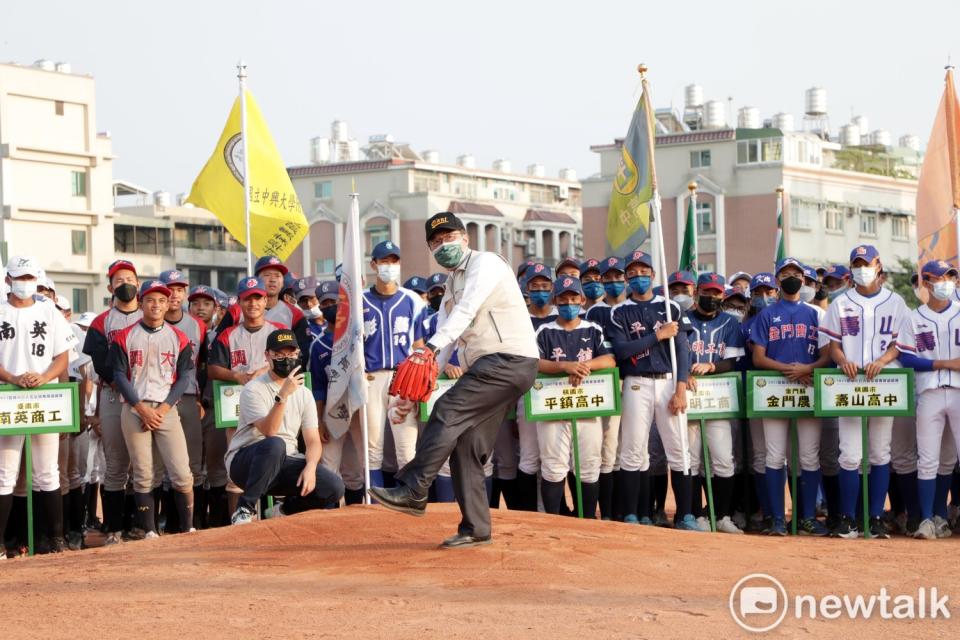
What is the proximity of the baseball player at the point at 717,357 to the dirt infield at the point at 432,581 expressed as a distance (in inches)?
91.9

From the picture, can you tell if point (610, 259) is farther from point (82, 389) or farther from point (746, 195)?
point (746, 195)

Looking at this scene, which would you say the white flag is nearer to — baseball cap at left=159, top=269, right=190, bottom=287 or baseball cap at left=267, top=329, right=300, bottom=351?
baseball cap at left=267, top=329, right=300, bottom=351

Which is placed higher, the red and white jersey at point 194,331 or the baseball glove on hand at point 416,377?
the red and white jersey at point 194,331

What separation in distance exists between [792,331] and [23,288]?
6707 millimetres

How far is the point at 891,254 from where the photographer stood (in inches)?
3219

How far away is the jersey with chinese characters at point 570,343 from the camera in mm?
12953

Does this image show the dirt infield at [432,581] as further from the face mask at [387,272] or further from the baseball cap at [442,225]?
the face mask at [387,272]

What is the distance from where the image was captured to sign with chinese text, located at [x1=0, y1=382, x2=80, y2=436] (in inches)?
491

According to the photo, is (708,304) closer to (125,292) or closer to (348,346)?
(348,346)

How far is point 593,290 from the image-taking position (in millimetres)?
14039

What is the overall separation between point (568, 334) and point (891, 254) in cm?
7224

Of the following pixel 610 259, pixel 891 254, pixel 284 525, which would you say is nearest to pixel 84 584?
pixel 284 525

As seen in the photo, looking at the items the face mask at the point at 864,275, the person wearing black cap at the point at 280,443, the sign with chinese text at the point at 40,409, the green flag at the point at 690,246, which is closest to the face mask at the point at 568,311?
the person wearing black cap at the point at 280,443

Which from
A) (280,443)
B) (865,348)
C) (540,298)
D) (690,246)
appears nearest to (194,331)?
(280,443)
